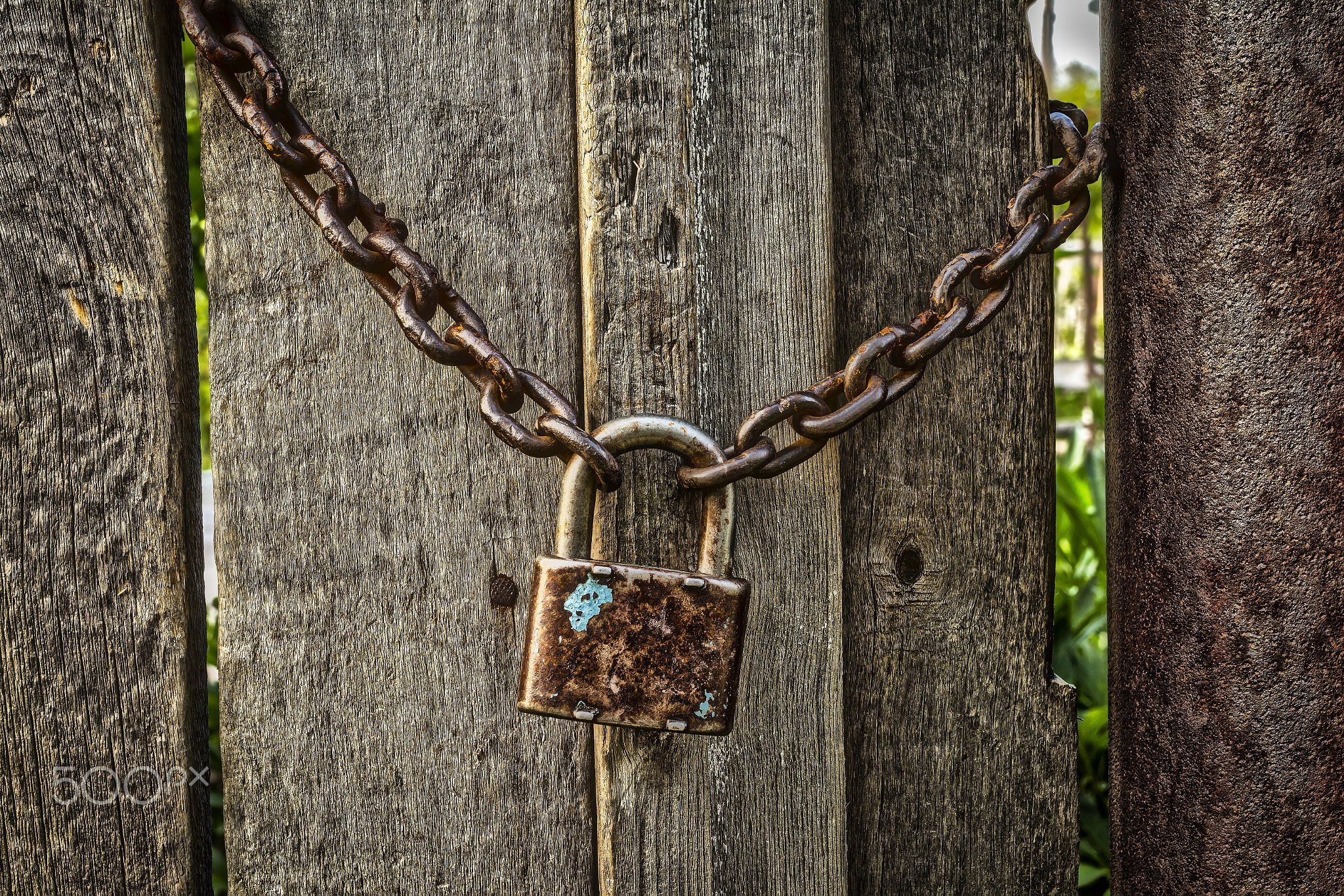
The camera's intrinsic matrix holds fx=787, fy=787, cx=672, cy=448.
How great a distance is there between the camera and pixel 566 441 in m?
0.62

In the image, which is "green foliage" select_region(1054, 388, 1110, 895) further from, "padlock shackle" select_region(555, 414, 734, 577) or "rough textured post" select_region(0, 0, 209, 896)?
"rough textured post" select_region(0, 0, 209, 896)

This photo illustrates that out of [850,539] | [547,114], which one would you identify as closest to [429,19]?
[547,114]

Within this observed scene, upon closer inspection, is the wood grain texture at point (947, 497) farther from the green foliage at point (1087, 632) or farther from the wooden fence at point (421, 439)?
the green foliage at point (1087, 632)

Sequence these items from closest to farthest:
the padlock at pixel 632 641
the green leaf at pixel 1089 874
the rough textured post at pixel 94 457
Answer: the padlock at pixel 632 641
the rough textured post at pixel 94 457
the green leaf at pixel 1089 874

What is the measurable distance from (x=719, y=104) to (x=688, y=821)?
0.65m

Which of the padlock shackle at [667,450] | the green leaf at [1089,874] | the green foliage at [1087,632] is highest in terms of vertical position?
the padlock shackle at [667,450]

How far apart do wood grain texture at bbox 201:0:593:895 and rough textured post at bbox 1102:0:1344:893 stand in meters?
0.55

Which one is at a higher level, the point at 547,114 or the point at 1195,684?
the point at 547,114

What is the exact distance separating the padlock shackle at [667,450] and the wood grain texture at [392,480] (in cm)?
13

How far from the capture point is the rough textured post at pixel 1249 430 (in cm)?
65

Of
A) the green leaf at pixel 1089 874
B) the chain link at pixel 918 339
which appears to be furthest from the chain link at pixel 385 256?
the green leaf at pixel 1089 874

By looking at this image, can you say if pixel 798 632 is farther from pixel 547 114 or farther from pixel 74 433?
pixel 74 433

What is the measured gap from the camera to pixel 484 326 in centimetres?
66

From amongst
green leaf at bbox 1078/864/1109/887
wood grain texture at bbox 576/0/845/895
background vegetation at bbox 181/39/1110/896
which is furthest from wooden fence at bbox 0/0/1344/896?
green leaf at bbox 1078/864/1109/887
